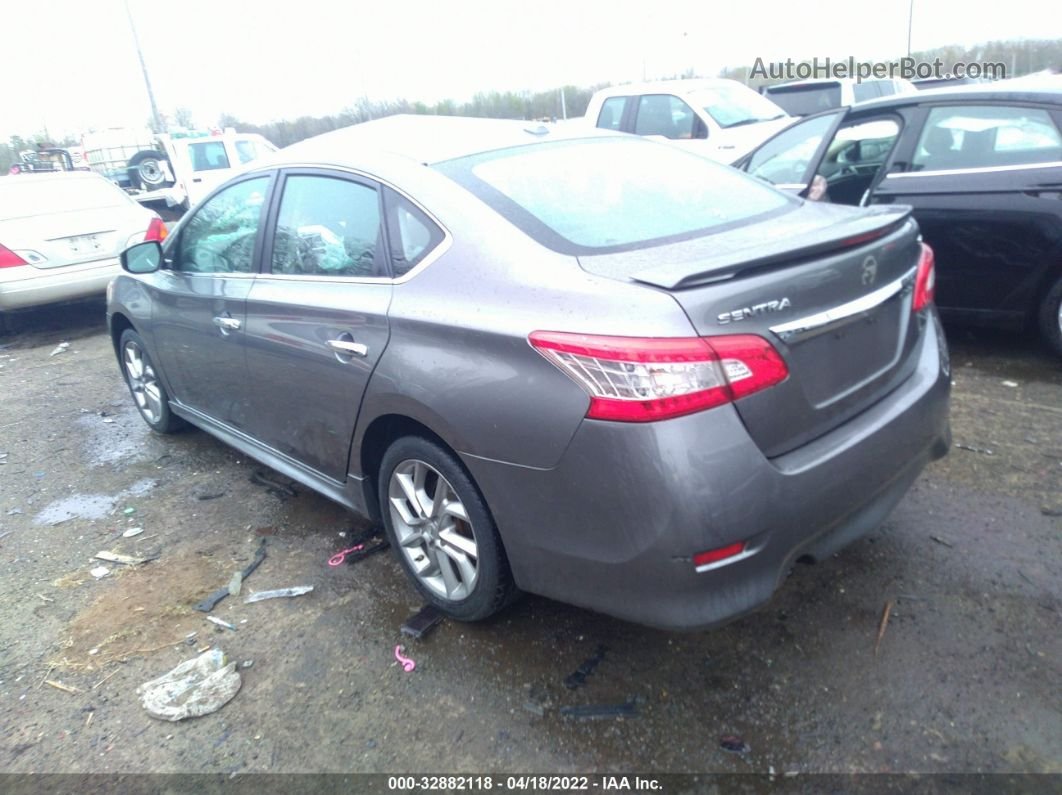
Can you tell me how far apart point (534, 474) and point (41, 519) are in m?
3.28

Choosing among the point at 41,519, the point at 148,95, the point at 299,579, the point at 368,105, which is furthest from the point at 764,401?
the point at 148,95

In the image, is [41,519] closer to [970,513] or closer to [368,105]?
[970,513]

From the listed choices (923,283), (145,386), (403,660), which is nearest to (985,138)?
(923,283)

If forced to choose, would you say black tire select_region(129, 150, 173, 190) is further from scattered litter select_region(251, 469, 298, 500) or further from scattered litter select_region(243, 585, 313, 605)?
scattered litter select_region(243, 585, 313, 605)

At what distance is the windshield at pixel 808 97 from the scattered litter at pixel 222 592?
11658 millimetres

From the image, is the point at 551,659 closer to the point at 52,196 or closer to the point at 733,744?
the point at 733,744

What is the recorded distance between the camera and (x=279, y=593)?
3.38m

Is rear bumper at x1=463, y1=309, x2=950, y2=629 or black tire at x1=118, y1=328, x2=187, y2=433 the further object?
black tire at x1=118, y1=328, x2=187, y2=433

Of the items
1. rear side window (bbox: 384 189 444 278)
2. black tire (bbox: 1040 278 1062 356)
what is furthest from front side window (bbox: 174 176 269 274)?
black tire (bbox: 1040 278 1062 356)

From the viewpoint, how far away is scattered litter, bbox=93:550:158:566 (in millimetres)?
3742

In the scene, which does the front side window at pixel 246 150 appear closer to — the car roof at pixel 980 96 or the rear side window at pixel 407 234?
the car roof at pixel 980 96

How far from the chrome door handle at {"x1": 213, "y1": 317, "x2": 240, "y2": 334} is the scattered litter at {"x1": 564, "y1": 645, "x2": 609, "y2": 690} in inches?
83.7

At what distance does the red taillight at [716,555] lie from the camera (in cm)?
216

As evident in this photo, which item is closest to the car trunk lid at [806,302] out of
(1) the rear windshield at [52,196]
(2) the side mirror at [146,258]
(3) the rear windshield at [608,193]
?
(3) the rear windshield at [608,193]
